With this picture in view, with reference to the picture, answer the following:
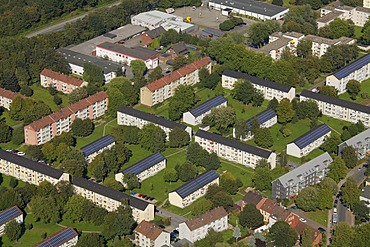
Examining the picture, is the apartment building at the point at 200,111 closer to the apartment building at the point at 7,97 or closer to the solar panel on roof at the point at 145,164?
the solar panel on roof at the point at 145,164

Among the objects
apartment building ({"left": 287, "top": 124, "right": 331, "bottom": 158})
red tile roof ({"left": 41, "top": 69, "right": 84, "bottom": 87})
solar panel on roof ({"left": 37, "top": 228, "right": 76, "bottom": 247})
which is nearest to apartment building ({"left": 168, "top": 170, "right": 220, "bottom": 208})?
apartment building ({"left": 287, "top": 124, "right": 331, "bottom": 158})

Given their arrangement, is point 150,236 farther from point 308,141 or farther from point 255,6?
point 255,6

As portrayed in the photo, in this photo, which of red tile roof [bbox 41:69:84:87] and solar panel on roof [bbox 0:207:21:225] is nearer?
solar panel on roof [bbox 0:207:21:225]

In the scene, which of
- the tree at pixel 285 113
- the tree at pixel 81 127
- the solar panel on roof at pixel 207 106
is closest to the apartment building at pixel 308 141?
the tree at pixel 285 113

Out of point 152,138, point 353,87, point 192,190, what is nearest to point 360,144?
point 353,87

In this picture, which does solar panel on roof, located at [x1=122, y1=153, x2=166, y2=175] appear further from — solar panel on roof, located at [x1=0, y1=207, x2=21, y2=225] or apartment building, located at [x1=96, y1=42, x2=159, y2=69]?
apartment building, located at [x1=96, y1=42, x2=159, y2=69]

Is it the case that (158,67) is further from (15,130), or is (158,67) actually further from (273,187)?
A: (273,187)

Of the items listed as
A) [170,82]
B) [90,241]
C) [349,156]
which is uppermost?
[90,241]

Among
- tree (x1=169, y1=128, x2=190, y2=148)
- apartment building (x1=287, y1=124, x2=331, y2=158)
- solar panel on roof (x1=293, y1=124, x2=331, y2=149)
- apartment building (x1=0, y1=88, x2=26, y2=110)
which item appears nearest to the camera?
apartment building (x1=287, y1=124, x2=331, y2=158)
